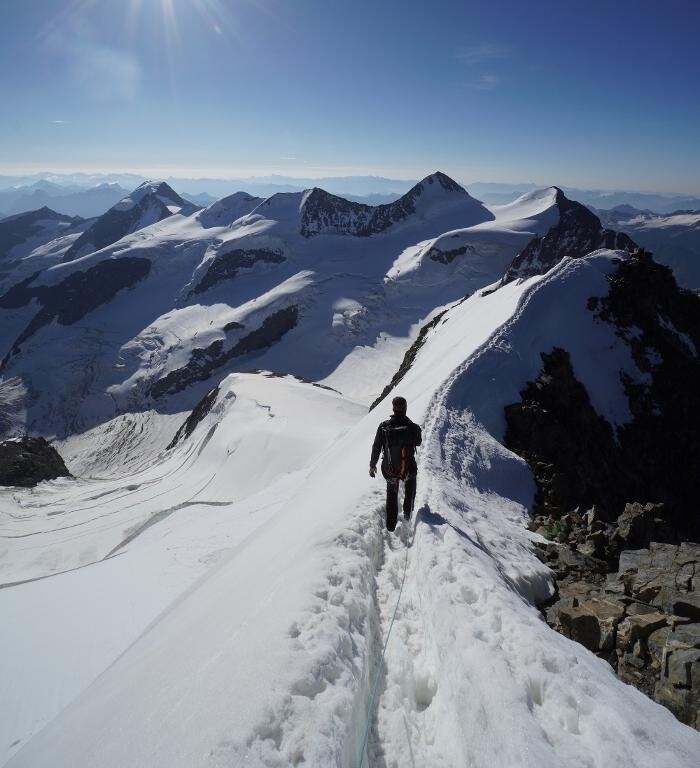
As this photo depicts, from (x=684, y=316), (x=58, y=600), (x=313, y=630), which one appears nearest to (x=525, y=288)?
(x=684, y=316)

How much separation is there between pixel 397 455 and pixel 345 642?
366 cm

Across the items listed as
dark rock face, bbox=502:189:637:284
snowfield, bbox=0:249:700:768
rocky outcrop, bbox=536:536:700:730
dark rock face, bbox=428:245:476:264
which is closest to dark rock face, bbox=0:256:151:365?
dark rock face, bbox=428:245:476:264

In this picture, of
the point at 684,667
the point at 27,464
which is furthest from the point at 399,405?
the point at 27,464

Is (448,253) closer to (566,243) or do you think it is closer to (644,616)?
(566,243)

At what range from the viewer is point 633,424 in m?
18.8

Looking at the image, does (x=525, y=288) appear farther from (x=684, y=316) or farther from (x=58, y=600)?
(x=58, y=600)

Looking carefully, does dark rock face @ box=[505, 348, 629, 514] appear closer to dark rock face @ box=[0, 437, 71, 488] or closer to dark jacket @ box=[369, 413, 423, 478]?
dark jacket @ box=[369, 413, 423, 478]

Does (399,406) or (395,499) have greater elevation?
(399,406)

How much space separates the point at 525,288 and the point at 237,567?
2065 cm

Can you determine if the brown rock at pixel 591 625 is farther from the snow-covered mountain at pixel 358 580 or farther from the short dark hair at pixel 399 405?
the short dark hair at pixel 399 405

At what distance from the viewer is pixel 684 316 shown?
83.6ft

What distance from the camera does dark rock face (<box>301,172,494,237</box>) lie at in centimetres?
14112

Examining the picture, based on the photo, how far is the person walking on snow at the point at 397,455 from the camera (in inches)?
329

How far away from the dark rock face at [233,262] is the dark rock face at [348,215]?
54.8ft
